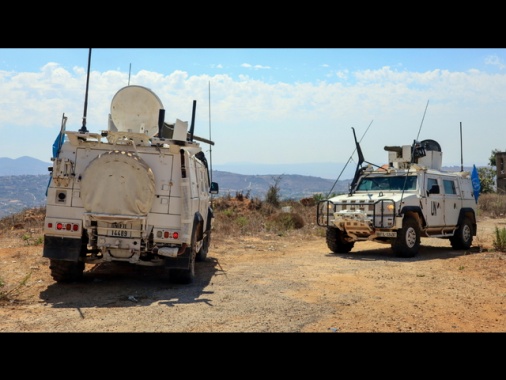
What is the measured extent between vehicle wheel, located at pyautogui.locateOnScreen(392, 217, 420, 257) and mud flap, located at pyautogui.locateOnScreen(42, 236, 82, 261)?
7541 mm

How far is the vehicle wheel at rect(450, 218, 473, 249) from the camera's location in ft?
48.6

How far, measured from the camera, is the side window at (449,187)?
14.4m

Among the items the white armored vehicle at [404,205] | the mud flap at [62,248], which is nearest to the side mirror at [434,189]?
the white armored vehicle at [404,205]

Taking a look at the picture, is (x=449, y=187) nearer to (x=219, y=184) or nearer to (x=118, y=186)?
(x=219, y=184)

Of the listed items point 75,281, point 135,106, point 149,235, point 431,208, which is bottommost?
point 75,281

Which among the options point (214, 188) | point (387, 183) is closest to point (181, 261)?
point (214, 188)

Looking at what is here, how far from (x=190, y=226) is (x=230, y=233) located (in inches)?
353

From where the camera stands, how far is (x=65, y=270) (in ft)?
28.9

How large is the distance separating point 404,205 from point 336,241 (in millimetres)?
2049

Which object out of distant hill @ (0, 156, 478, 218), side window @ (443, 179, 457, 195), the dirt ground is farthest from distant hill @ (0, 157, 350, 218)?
side window @ (443, 179, 457, 195)

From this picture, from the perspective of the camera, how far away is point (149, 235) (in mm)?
8414
